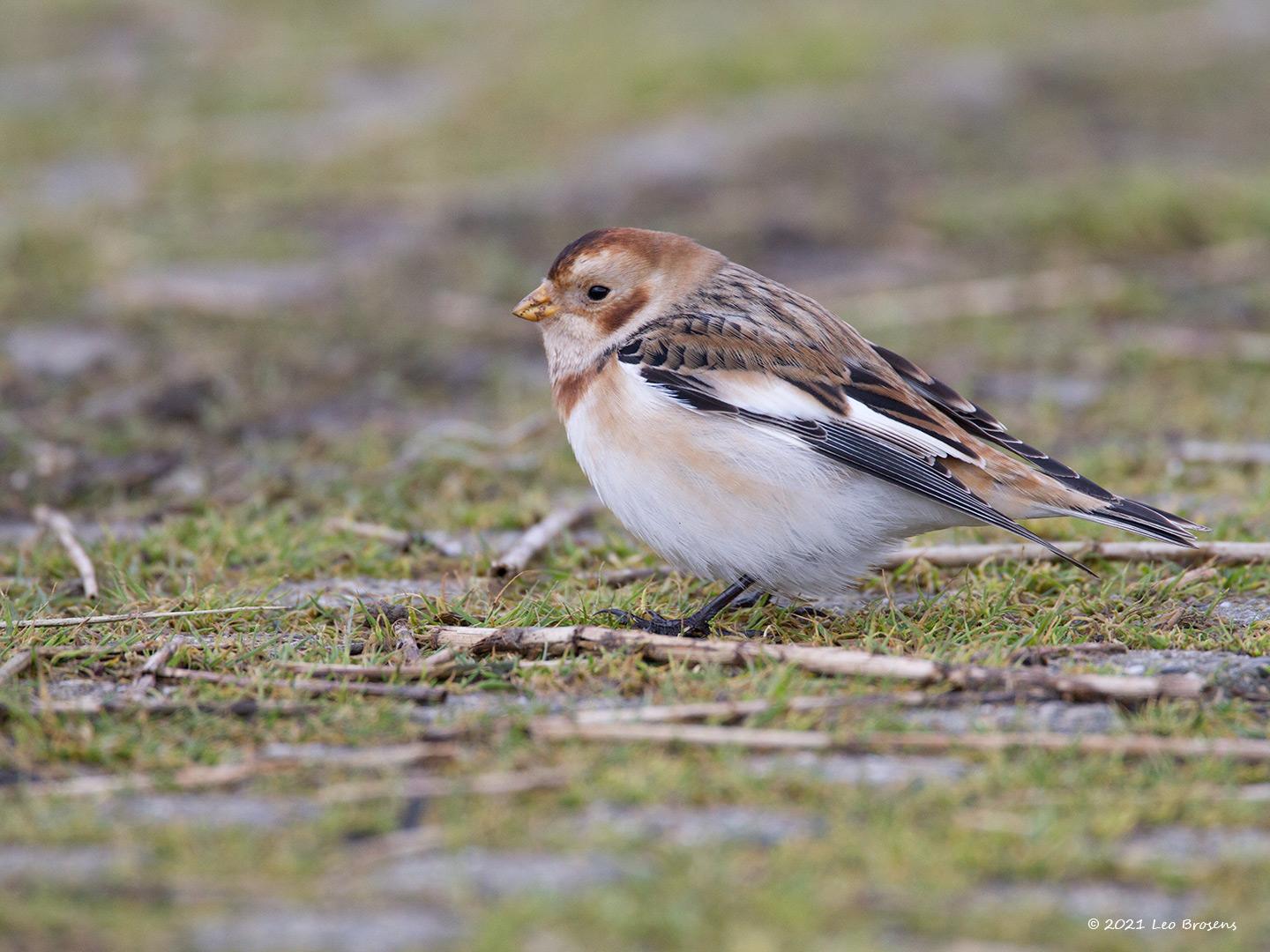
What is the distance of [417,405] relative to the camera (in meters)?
6.68

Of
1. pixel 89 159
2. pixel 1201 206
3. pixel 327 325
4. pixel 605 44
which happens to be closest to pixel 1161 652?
pixel 327 325

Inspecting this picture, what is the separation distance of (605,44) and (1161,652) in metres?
9.07

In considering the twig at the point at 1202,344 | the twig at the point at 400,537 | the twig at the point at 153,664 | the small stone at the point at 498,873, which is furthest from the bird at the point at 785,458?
the twig at the point at 1202,344

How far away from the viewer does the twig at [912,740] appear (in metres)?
3.09

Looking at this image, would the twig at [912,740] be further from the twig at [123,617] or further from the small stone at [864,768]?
the twig at [123,617]

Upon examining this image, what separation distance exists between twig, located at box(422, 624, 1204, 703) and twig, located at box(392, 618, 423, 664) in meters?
0.07

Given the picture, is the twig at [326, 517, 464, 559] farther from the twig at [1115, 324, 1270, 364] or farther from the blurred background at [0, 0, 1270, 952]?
the twig at [1115, 324, 1270, 364]

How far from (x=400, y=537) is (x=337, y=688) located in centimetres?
146

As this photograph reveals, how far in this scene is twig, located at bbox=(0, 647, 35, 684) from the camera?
3562mm

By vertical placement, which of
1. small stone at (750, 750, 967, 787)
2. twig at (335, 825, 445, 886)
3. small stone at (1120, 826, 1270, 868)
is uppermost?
twig at (335, 825, 445, 886)

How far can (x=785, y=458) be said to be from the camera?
405cm

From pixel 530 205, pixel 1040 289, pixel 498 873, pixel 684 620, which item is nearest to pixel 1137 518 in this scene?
pixel 684 620

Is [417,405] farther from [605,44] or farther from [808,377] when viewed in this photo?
[605,44]

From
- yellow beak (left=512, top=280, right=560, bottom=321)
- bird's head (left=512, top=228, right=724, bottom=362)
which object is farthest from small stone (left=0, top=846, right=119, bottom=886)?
yellow beak (left=512, top=280, right=560, bottom=321)
